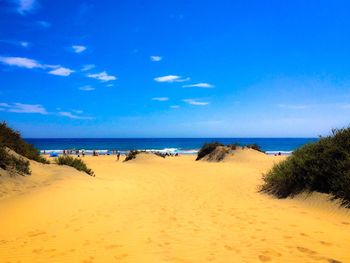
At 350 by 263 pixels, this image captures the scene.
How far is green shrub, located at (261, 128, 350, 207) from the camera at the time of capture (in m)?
9.24

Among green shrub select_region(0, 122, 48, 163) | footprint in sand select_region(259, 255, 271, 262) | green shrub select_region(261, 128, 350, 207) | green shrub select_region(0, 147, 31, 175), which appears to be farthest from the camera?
green shrub select_region(0, 122, 48, 163)

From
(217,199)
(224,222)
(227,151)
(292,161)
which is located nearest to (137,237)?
(224,222)

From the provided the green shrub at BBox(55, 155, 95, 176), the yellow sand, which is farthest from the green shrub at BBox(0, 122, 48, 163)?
the yellow sand

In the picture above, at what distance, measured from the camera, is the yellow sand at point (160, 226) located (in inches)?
226

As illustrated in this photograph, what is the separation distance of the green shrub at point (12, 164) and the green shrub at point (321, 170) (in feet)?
30.3

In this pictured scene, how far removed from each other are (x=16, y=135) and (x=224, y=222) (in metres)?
11.4

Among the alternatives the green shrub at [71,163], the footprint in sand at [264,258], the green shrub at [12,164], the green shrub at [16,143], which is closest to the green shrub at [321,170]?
the footprint in sand at [264,258]

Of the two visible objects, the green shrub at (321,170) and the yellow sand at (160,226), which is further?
the green shrub at (321,170)

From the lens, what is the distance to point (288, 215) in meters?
8.73

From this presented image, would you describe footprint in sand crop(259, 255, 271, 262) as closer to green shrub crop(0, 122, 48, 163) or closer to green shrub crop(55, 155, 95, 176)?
green shrub crop(0, 122, 48, 163)

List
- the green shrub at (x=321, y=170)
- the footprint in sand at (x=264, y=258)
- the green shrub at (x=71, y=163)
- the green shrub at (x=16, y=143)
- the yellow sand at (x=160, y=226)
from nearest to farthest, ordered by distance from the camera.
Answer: the footprint in sand at (x=264, y=258)
the yellow sand at (x=160, y=226)
the green shrub at (x=321, y=170)
the green shrub at (x=16, y=143)
the green shrub at (x=71, y=163)

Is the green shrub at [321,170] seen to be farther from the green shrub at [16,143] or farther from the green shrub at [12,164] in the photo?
the green shrub at [16,143]

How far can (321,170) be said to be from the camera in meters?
10.0

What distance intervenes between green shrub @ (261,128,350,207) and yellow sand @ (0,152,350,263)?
492 millimetres
